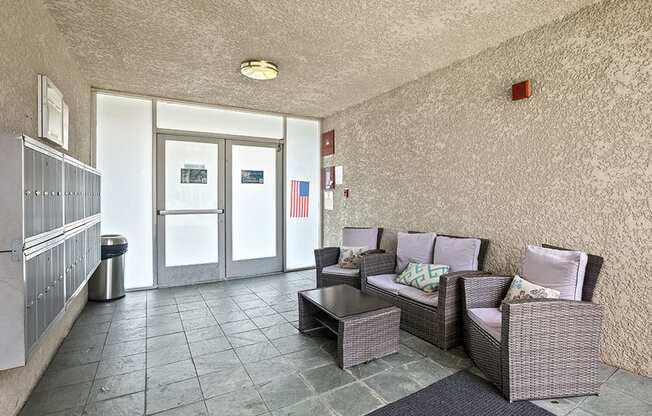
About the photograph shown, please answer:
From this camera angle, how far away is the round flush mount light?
11.4 ft

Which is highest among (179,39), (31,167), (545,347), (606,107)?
(179,39)

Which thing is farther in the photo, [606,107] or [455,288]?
[455,288]

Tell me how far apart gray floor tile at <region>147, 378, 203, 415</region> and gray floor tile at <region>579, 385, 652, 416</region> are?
244 centimetres

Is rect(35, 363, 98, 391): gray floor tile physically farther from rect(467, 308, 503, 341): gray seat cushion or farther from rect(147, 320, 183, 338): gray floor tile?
rect(467, 308, 503, 341): gray seat cushion

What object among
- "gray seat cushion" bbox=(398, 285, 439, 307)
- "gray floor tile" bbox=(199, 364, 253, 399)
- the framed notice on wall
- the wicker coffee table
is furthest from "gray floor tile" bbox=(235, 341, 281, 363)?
the framed notice on wall

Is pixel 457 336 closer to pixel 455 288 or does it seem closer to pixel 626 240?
pixel 455 288

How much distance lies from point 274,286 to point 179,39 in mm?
3346

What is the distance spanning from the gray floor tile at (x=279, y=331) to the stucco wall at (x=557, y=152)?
76.2 inches

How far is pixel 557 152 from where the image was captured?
2691 mm

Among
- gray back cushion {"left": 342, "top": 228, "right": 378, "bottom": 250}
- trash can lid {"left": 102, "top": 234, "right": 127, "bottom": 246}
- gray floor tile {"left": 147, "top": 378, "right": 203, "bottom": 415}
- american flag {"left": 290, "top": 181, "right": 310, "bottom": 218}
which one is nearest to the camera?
gray floor tile {"left": 147, "top": 378, "right": 203, "bottom": 415}

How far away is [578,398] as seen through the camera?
2080 millimetres

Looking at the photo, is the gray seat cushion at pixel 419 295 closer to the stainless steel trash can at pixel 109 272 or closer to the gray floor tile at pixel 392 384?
the gray floor tile at pixel 392 384

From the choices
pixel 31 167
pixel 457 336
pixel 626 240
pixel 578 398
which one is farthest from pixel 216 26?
pixel 578 398

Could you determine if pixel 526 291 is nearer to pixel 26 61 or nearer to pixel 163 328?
pixel 163 328
